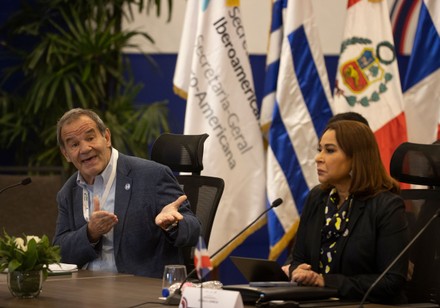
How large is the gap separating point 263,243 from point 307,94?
138 centimetres

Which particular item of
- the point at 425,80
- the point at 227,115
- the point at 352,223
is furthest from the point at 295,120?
the point at 352,223

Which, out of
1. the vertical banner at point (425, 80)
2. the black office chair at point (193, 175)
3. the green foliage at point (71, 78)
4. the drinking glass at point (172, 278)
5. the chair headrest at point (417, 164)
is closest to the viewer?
the drinking glass at point (172, 278)

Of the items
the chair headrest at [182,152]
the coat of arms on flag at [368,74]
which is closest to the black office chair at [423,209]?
the chair headrest at [182,152]

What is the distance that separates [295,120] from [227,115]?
43 cm

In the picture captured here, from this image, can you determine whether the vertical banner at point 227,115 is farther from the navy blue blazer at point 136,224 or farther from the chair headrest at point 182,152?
the navy blue blazer at point 136,224

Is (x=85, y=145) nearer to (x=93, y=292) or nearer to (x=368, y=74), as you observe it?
(x=93, y=292)

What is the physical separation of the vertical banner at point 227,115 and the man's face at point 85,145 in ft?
5.73

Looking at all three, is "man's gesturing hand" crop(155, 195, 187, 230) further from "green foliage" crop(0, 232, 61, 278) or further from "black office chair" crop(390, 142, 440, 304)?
"black office chair" crop(390, 142, 440, 304)

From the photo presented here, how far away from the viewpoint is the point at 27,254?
312cm

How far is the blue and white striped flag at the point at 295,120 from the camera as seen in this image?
5613 mm

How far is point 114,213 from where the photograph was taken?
4020 mm

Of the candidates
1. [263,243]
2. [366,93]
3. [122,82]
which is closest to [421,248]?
[366,93]

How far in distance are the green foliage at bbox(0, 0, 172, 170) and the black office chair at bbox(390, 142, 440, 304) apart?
3.31 metres

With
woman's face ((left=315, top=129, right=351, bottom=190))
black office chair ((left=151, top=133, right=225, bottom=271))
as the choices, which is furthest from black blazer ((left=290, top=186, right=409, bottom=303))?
black office chair ((left=151, top=133, right=225, bottom=271))
